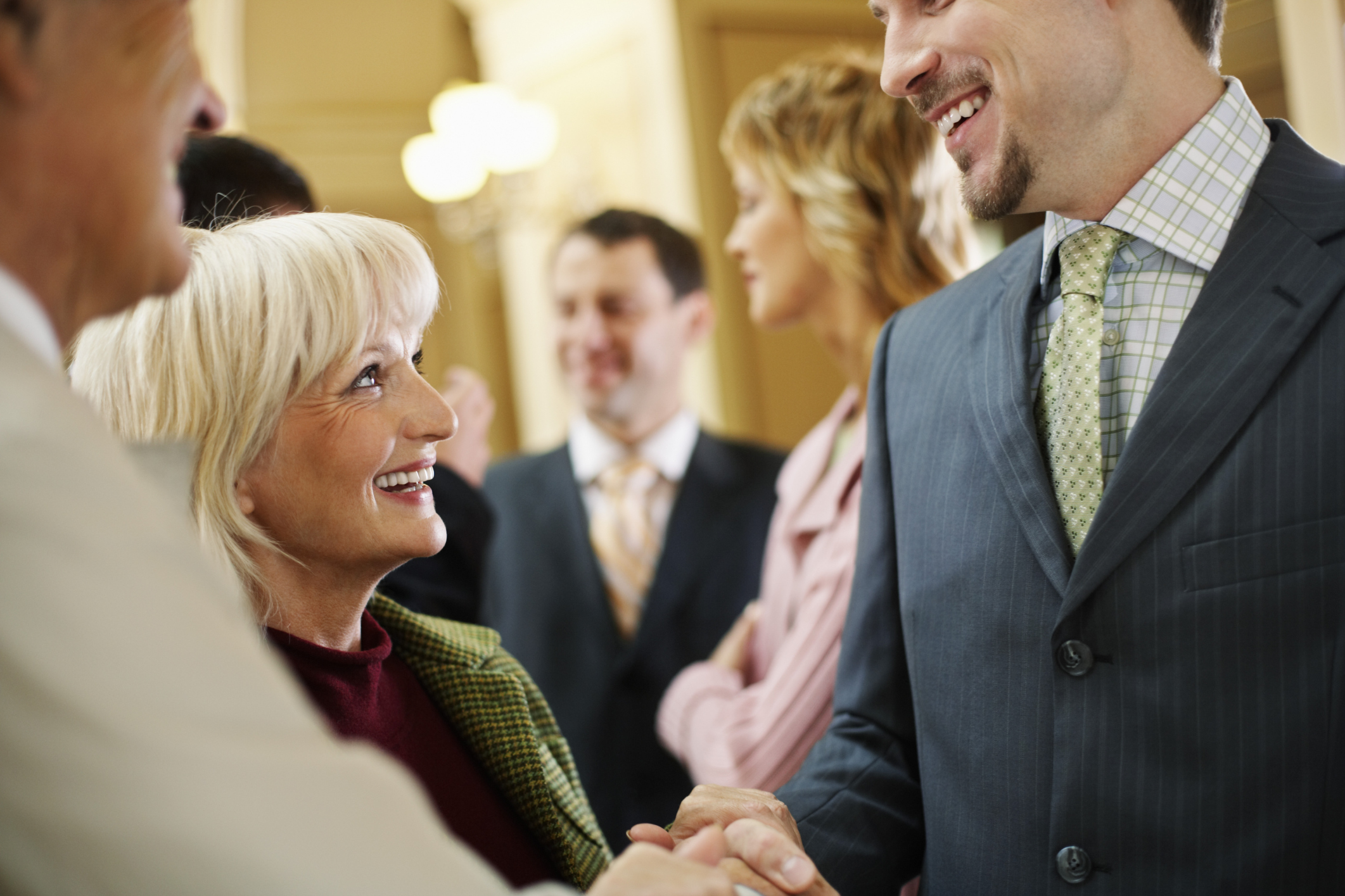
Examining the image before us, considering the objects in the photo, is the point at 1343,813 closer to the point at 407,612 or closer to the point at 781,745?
the point at 781,745

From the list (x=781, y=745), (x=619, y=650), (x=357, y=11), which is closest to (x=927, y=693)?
(x=781, y=745)

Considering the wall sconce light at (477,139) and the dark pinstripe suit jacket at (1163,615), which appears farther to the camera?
the wall sconce light at (477,139)

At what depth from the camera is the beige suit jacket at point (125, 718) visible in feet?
2.10

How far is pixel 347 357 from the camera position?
1433 mm

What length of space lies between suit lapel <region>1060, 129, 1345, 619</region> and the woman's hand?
3.89 ft

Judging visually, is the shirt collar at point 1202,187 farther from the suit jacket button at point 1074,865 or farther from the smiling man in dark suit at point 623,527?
the smiling man in dark suit at point 623,527

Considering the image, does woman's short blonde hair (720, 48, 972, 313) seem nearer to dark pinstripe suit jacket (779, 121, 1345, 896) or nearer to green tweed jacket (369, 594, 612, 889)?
dark pinstripe suit jacket (779, 121, 1345, 896)

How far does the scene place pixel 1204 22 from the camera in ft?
4.70

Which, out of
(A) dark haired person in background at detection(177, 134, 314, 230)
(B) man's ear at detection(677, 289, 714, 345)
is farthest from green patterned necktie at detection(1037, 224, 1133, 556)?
(B) man's ear at detection(677, 289, 714, 345)

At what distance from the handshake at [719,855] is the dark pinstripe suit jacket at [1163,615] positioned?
141mm

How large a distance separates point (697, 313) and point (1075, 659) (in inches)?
99.1

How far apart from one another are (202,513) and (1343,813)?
1.28m

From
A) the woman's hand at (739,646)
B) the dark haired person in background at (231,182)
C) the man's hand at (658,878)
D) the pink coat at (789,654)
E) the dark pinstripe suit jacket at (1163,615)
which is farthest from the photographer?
the woman's hand at (739,646)

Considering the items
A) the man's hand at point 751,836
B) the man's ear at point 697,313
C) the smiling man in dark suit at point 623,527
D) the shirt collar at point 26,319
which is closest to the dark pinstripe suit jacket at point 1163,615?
the man's hand at point 751,836
